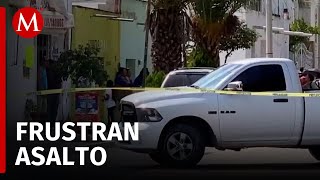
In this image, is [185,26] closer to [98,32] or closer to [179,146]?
[98,32]

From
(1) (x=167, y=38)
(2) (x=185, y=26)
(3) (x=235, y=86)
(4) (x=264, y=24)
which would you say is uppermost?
(4) (x=264, y=24)

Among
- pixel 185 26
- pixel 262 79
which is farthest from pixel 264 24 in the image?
pixel 262 79

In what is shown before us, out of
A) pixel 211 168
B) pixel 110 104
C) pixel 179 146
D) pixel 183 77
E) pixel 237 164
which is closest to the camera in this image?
pixel 179 146

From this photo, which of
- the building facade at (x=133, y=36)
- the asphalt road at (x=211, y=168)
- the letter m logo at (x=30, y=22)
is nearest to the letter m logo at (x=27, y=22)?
the letter m logo at (x=30, y=22)

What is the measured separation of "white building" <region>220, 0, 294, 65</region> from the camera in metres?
42.8

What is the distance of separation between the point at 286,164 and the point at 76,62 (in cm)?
745

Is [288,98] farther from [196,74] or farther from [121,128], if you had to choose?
[196,74]

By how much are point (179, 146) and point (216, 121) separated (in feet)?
2.44

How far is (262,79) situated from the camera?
1173cm

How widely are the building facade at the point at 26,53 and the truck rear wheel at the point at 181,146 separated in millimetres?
7709

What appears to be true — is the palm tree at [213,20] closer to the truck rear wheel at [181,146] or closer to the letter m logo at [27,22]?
the letter m logo at [27,22]

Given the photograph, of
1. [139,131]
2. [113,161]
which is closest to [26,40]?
[113,161]

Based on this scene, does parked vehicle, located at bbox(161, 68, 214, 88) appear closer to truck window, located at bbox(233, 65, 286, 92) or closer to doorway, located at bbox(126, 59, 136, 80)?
truck window, located at bbox(233, 65, 286, 92)

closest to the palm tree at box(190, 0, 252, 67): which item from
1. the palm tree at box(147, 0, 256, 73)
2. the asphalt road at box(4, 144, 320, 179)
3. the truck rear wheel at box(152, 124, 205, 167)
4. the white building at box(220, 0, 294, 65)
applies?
the palm tree at box(147, 0, 256, 73)
